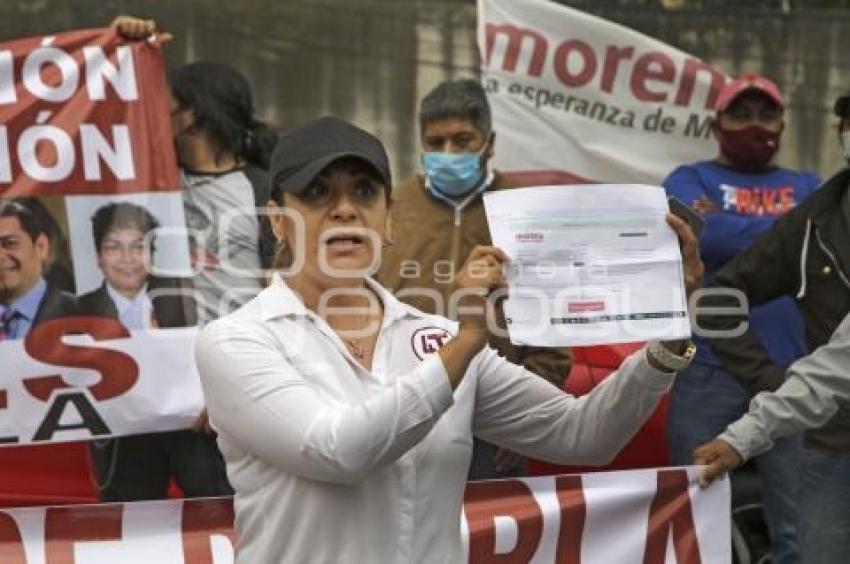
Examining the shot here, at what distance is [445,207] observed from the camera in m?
6.54

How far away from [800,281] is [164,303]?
2143 millimetres

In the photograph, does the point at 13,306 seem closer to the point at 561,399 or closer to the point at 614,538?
the point at 614,538

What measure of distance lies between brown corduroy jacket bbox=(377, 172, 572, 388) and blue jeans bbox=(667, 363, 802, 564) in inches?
23.9

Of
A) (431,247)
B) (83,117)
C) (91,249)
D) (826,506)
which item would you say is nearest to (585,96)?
(431,247)

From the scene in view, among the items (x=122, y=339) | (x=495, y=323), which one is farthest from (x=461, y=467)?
(x=122, y=339)

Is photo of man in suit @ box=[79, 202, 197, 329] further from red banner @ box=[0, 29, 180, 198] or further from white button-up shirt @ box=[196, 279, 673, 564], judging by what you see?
white button-up shirt @ box=[196, 279, 673, 564]

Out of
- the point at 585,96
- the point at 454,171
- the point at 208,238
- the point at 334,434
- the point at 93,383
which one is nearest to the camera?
the point at 334,434

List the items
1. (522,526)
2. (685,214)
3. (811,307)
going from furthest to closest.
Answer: (811,307)
(522,526)
(685,214)

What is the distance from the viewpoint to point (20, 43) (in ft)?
21.5

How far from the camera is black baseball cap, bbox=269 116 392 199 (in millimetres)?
3469

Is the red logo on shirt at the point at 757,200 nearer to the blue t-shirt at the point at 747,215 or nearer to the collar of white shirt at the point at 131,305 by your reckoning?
the blue t-shirt at the point at 747,215

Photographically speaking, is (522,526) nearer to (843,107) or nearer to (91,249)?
(843,107)

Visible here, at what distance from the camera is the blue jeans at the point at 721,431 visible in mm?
6422

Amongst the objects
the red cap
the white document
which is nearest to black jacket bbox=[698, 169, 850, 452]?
the red cap
